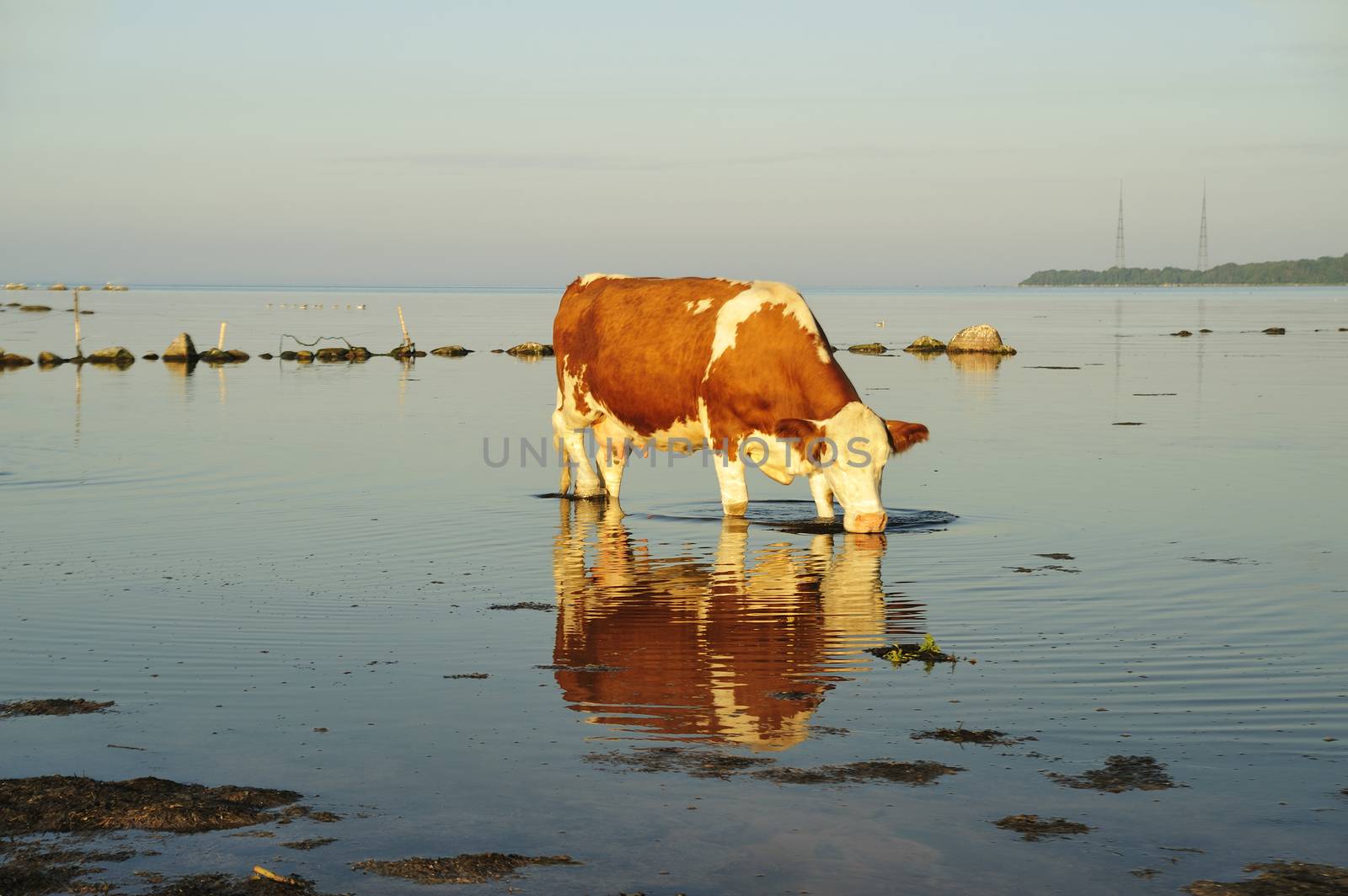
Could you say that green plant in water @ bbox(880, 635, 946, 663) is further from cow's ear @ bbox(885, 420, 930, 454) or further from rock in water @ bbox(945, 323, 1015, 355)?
rock in water @ bbox(945, 323, 1015, 355)

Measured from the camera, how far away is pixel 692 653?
429 inches

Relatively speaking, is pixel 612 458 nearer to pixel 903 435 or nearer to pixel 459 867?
pixel 903 435

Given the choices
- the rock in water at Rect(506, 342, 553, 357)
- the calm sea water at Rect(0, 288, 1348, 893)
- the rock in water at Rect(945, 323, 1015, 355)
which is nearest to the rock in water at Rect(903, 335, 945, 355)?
the rock in water at Rect(945, 323, 1015, 355)

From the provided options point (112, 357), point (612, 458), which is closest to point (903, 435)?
point (612, 458)

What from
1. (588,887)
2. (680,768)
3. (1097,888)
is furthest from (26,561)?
(1097,888)

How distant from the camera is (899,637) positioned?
11430 millimetres

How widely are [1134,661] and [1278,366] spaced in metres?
43.9

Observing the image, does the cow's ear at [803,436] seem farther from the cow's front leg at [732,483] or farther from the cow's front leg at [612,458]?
the cow's front leg at [612,458]

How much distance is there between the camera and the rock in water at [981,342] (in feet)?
201

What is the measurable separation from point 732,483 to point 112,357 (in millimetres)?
44141

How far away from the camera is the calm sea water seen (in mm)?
6930

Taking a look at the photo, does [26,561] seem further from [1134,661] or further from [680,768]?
[1134,661]

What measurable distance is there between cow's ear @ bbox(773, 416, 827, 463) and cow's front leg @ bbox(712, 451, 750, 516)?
0.75 m

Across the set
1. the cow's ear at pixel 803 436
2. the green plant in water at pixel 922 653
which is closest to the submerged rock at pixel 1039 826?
the green plant in water at pixel 922 653
